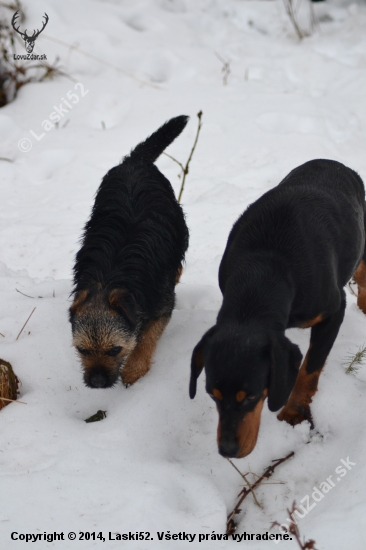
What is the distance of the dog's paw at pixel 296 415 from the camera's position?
10.4 ft

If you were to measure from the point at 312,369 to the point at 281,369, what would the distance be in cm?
80

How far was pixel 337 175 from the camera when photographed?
363cm

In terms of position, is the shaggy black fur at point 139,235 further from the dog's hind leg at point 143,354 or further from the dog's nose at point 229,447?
the dog's nose at point 229,447

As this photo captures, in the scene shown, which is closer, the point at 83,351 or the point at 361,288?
the point at 83,351

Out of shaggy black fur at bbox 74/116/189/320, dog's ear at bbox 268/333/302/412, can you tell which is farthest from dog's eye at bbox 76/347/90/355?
dog's ear at bbox 268/333/302/412

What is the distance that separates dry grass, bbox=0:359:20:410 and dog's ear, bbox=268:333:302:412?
1633mm

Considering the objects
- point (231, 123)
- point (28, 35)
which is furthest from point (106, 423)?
point (28, 35)

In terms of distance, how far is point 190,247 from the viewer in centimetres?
501

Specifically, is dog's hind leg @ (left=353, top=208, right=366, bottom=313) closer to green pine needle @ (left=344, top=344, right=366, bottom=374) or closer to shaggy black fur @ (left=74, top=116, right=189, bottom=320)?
green pine needle @ (left=344, top=344, right=366, bottom=374)

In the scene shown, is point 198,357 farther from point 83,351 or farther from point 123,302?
point 83,351

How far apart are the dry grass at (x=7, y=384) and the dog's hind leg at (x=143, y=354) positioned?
723 millimetres

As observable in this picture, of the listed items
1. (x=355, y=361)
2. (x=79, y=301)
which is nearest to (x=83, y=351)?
(x=79, y=301)

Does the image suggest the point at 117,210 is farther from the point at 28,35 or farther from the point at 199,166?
the point at 28,35

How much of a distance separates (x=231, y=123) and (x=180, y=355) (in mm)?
3712
